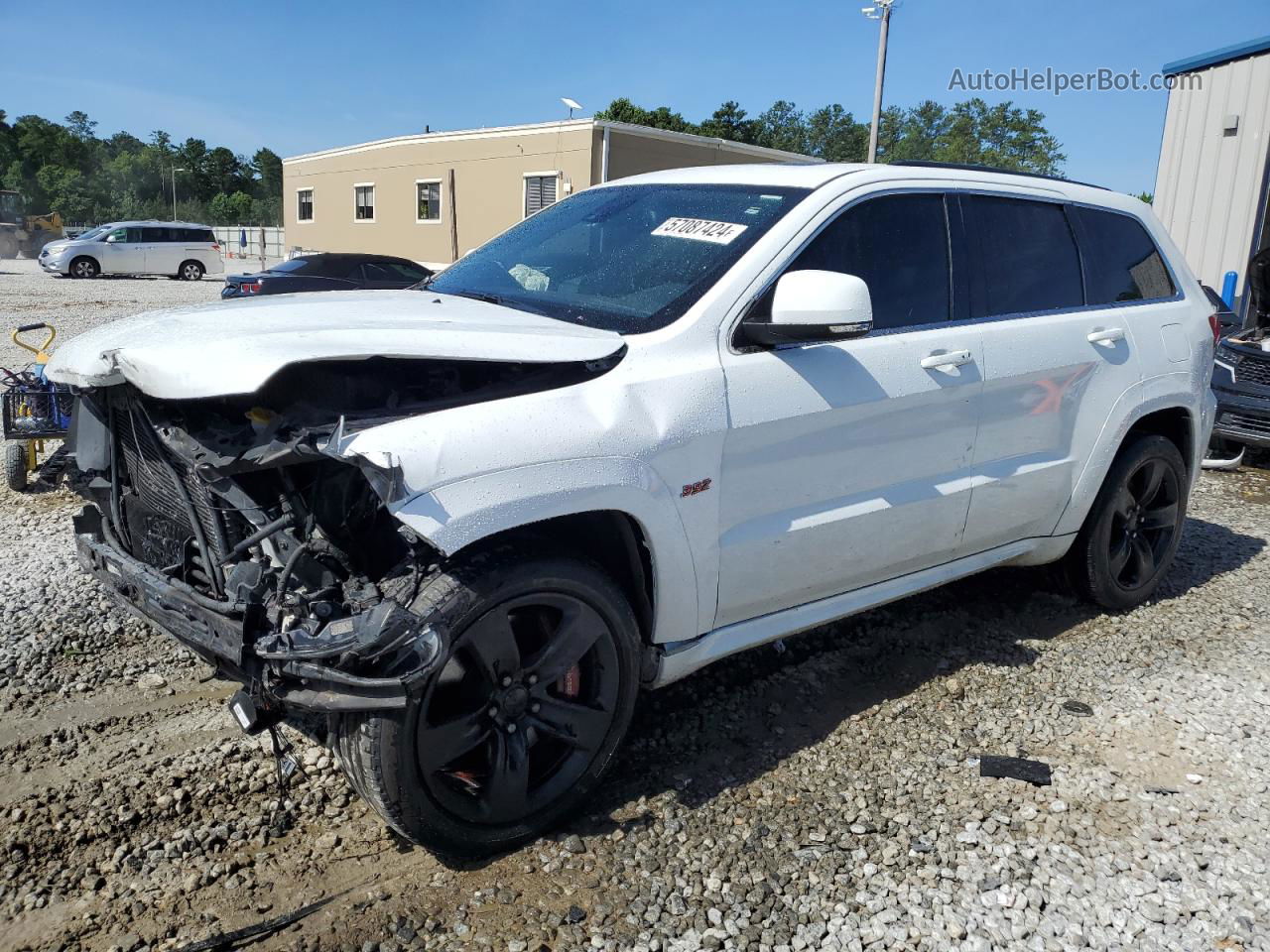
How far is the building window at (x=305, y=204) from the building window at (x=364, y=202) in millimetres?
4424

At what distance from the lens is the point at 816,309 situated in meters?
2.93

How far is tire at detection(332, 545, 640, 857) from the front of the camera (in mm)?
2557

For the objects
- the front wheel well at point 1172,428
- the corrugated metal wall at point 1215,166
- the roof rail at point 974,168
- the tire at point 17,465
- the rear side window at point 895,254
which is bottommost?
the tire at point 17,465

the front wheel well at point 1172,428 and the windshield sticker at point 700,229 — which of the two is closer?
the windshield sticker at point 700,229

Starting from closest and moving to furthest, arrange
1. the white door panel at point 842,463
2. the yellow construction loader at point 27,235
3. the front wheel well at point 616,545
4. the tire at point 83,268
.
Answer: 1. the front wheel well at point 616,545
2. the white door panel at point 842,463
3. the tire at point 83,268
4. the yellow construction loader at point 27,235

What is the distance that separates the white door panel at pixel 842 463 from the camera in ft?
10.1

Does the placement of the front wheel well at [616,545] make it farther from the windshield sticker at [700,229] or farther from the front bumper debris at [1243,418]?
the front bumper debris at [1243,418]

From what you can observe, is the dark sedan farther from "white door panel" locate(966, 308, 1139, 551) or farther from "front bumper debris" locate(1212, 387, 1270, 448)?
"white door panel" locate(966, 308, 1139, 551)

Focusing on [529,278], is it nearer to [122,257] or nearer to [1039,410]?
[1039,410]

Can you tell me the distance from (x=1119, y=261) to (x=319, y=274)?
43.0 feet

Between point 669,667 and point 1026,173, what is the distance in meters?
2.91

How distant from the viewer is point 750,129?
206ft

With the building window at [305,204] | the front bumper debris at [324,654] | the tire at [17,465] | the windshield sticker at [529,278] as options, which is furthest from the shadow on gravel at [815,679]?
the building window at [305,204]

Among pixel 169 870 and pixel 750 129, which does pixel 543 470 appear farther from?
pixel 750 129
